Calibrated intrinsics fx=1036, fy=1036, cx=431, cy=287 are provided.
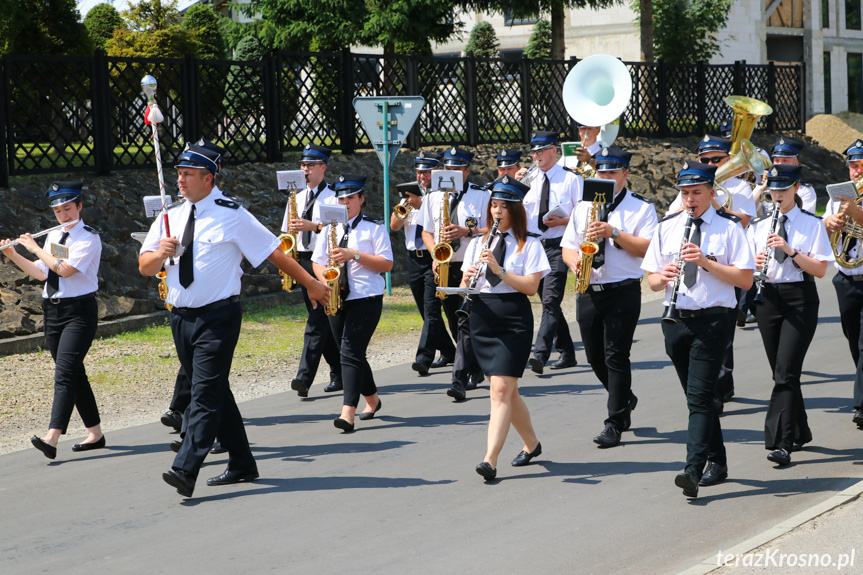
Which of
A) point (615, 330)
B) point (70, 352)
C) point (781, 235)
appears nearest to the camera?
point (781, 235)

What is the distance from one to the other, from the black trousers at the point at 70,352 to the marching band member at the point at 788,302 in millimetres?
4950

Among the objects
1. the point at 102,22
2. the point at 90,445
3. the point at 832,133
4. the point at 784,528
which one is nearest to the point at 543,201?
the point at 90,445

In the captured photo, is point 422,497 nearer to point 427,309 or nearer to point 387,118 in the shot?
point 427,309

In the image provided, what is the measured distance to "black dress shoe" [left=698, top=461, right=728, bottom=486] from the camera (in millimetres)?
6586

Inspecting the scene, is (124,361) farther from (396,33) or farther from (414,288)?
(396,33)

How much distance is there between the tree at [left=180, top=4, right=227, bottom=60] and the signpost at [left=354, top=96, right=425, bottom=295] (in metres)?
19.2

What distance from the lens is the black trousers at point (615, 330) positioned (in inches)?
297

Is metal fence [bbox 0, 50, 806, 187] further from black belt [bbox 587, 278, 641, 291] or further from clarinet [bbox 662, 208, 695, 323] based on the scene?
clarinet [bbox 662, 208, 695, 323]

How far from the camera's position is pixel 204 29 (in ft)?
108

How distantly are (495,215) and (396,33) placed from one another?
75.2 ft

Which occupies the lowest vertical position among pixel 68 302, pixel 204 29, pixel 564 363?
pixel 564 363

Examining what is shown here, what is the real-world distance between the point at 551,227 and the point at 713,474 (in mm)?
4215

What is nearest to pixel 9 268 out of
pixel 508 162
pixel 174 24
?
pixel 508 162

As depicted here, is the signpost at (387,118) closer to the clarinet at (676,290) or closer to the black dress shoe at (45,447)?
the black dress shoe at (45,447)
